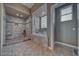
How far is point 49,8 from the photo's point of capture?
5.31ft

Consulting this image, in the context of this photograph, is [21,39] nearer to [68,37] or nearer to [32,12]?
[32,12]

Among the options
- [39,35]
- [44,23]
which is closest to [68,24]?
[44,23]

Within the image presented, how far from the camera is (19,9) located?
1545mm

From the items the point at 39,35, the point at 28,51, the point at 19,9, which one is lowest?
the point at 28,51

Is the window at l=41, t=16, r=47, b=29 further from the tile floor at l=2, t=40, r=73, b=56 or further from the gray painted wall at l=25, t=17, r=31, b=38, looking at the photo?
the tile floor at l=2, t=40, r=73, b=56

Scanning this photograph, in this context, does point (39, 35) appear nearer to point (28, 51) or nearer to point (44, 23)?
point (44, 23)

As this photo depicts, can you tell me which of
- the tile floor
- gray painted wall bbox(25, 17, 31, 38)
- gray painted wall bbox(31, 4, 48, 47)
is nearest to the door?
the tile floor

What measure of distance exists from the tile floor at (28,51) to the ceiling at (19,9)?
679 millimetres

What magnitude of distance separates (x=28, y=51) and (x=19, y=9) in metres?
1.00

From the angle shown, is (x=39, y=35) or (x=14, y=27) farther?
(x=39, y=35)

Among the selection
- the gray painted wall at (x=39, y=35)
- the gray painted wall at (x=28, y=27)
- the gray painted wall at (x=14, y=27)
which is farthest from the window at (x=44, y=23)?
the gray painted wall at (x=14, y=27)

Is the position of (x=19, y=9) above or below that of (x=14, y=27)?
above

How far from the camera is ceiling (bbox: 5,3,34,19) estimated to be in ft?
4.79

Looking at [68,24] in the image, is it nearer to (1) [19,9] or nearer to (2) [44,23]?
(2) [44,23]
